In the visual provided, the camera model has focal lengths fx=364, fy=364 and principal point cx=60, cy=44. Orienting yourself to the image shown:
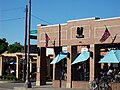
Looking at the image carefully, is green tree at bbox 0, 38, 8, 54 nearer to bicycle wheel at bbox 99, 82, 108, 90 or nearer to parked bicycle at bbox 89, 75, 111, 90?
parked bicycle at bbox 89, 75, 111, 90

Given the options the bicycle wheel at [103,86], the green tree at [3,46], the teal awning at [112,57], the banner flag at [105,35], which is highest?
the green tree at [3,46]

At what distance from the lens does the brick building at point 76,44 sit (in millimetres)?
30297

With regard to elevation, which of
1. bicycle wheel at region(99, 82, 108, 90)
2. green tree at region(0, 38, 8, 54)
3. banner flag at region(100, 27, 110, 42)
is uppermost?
green tree at region(0, 38, 8, 54)

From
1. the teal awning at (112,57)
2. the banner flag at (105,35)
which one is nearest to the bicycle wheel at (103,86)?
the teal awning at (112,57)

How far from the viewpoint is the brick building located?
99.4 ft

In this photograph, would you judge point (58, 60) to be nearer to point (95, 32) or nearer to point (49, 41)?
point (49, 41)

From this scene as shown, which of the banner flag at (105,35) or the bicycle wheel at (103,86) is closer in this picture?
the bicycle wheel at (103,86)

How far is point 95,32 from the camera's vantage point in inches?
1216

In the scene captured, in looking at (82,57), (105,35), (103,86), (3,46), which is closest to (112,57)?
(105,35)

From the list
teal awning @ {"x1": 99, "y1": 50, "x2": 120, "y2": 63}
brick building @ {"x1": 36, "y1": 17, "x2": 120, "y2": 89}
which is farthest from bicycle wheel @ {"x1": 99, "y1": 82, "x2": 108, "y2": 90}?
brick building @ {"x1": 36, "y1": 17, "x2": 120, "y2": 89}

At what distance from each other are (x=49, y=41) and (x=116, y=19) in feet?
30.7

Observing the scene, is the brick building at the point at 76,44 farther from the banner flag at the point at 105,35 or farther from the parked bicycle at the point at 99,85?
the parked bicycle at the point at 99,85

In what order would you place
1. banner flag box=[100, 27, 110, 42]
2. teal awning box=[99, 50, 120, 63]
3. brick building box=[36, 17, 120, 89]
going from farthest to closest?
brick building box=[36, 17, 120, 89] → banner flag box=[100, 27, 110, 42] → teal awning box=[99, 50, 120, 63]

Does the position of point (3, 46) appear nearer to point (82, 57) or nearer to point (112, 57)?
point (82, 57)
